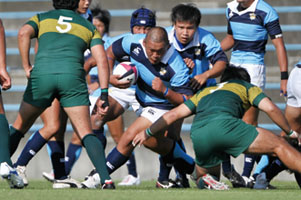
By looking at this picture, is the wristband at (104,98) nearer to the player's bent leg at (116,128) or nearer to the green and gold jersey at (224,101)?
the green and gold jersey at (224,101)

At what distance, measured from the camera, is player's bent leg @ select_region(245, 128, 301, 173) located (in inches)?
263

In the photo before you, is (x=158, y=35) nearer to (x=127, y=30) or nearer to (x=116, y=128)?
(x=116, y=128)

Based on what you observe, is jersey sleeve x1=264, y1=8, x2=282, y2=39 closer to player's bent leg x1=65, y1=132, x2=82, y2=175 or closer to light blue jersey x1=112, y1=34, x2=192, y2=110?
light blue jersey x1=112, y1=34, x2=192, y2=110

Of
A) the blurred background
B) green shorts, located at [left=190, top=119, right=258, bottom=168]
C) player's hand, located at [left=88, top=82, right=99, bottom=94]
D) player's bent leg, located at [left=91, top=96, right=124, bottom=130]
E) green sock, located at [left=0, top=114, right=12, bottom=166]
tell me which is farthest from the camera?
the blurred background

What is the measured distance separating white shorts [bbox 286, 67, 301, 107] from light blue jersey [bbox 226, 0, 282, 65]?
0.62 m

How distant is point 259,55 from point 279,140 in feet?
7.98


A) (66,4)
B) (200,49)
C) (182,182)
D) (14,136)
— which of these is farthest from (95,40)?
(182,182)

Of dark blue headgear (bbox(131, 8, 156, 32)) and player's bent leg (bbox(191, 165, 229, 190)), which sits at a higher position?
dark blue headgear (bbox(131, 8, 156, 32))

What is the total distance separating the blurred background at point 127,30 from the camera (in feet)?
37.6

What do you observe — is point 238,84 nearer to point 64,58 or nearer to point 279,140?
point 279,140

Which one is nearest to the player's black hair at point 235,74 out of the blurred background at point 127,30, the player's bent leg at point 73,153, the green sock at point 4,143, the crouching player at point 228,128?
the crouching player at point 228,128

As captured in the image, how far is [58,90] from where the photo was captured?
6.84m

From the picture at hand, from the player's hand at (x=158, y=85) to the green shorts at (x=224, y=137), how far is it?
0.74 metres

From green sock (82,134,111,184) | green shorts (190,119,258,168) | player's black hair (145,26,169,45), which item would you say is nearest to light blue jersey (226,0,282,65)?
player's black hair (145,26,169,45)
